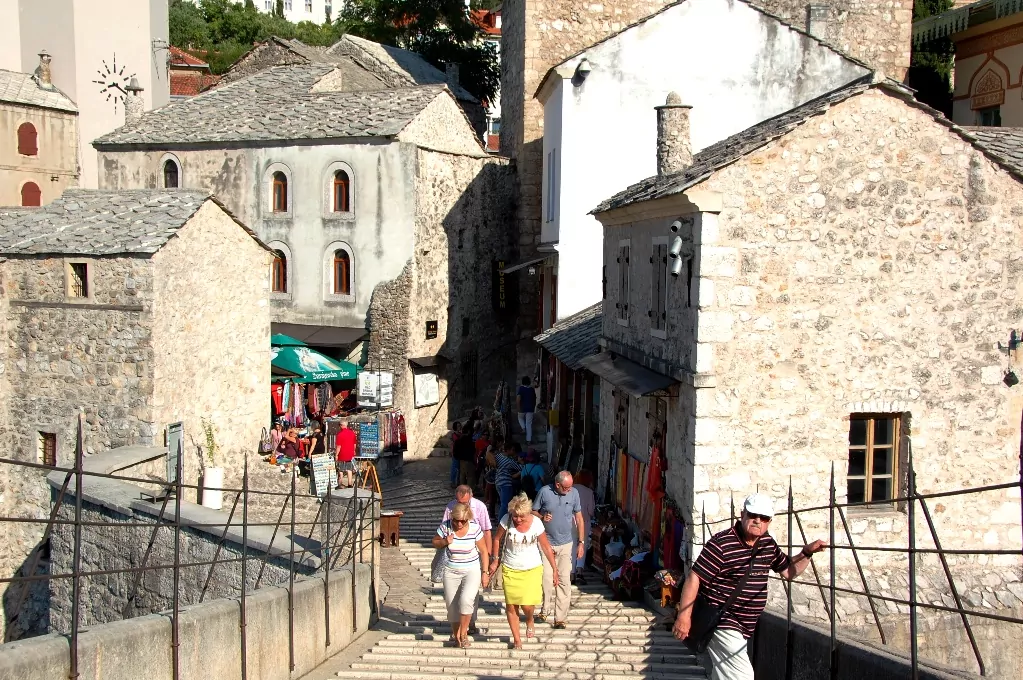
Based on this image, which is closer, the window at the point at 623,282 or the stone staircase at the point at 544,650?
the stone staircase at the point at 544,650

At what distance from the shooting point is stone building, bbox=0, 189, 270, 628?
18.3 m

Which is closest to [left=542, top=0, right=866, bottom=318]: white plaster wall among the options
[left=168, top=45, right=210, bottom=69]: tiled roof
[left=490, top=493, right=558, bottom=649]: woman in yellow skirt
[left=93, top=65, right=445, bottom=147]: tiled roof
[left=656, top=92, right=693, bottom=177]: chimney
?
[left=93, top=65, right=445, bottom=147]: tiled roof

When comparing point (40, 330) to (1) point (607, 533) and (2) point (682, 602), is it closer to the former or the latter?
(1) point (607, 533)

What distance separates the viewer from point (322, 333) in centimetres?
2775

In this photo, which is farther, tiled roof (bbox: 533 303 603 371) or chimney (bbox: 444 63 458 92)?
chimney (bbox: 444 63 458 92)

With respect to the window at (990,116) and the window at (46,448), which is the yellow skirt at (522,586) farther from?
the window at (990,116)

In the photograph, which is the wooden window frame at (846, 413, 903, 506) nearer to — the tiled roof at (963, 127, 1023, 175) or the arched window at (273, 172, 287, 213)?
the tiled roof at (963, 127, 1023, 175)

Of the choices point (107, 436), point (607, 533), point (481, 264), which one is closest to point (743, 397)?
point (607, 533)

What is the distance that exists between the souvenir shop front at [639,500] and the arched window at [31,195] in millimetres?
26068

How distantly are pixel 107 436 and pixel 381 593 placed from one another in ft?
23.5

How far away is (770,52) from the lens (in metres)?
22.2

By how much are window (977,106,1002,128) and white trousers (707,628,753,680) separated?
2446 centimetres

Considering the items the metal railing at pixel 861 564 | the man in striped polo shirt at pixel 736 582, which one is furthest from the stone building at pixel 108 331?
the man in striped polo shirt at pixel 736 582

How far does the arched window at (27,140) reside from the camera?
114 feet
